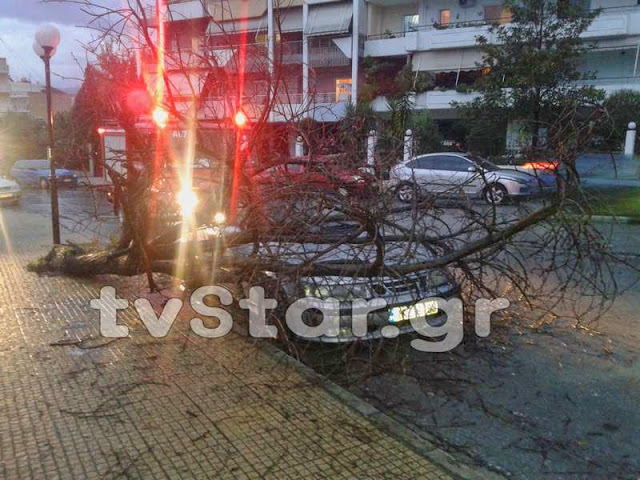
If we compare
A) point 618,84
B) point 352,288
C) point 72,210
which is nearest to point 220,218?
point 352,288

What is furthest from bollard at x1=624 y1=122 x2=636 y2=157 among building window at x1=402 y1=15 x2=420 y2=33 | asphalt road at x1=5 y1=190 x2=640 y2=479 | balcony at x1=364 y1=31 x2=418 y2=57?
building window at x1=402 y1=15 x2=420 y2=33

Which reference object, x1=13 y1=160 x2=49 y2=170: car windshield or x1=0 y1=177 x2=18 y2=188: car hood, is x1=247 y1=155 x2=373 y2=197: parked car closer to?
x1=0 y1=177 x2=18 y2=188: car hood

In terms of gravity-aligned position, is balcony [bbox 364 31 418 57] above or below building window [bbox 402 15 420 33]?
below

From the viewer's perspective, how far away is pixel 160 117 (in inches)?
238

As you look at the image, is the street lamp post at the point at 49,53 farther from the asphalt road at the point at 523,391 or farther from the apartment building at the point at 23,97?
the apartment building at the point at 23,97

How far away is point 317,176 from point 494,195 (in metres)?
1.65

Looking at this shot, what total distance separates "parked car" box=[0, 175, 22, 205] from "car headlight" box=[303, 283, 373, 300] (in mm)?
18012

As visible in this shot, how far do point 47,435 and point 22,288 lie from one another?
4.41 meters

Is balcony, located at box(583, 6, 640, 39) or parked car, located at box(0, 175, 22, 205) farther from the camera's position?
balcony, located at box(583, 6, 640, 39)

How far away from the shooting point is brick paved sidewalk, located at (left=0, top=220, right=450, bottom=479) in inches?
129

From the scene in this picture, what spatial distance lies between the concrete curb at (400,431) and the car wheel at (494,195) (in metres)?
2.21

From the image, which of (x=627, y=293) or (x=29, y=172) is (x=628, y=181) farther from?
(x=29, y=172)

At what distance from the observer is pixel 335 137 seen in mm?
6426

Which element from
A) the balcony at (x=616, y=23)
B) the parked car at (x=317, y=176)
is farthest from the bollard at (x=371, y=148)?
the balcony at (x=616, y=23)
